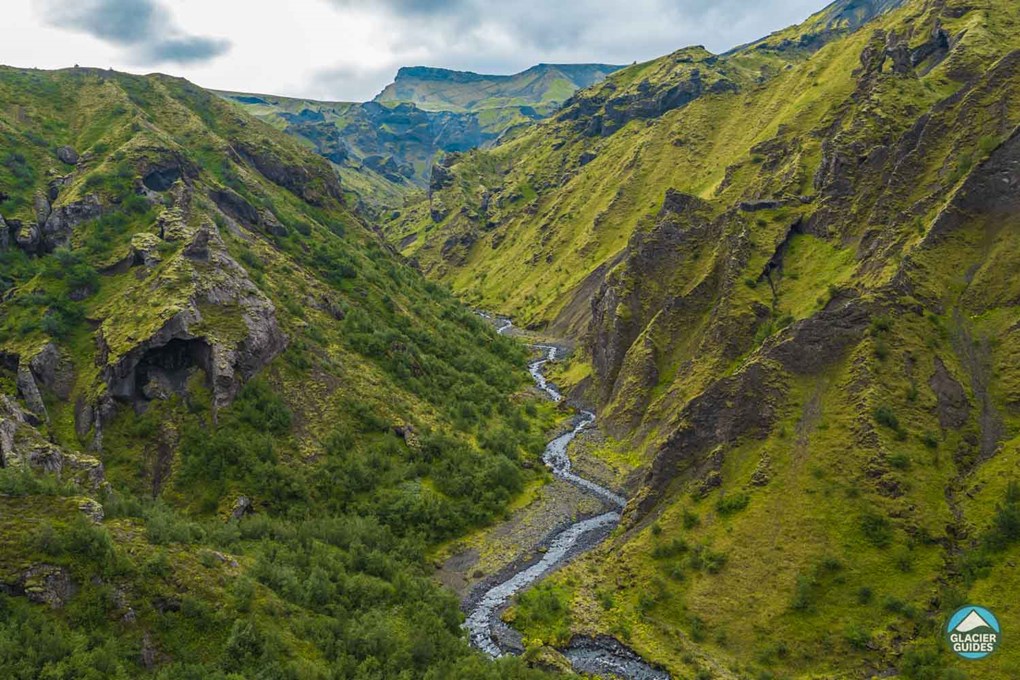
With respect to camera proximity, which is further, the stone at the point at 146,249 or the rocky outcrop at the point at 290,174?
the rocky outcrop at the point at 290,174

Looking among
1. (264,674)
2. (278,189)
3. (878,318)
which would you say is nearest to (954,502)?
(878,318)

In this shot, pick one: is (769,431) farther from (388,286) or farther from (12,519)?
(388,286)

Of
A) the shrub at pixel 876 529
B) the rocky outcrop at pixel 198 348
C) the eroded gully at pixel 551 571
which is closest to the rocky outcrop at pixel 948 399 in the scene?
the shrub at pixel 876 529

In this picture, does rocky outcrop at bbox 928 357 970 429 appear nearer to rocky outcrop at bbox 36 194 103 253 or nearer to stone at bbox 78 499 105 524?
stone at bbox 78 499 105 524

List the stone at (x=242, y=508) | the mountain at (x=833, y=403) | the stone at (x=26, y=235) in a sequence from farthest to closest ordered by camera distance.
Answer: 1. the stone at (x=26, y=235)
2. the stone at (x=242, y=508)
3. the mountain at (x=833, y=403)

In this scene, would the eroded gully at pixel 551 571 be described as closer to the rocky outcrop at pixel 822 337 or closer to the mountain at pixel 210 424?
the mountain at pixel 210 424

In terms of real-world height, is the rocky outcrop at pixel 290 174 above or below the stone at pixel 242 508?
above
